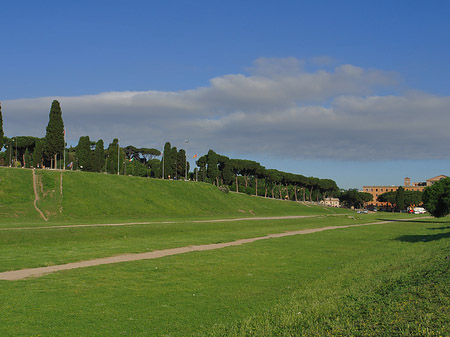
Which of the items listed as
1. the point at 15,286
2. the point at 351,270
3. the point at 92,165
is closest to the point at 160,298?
the point at 15,286

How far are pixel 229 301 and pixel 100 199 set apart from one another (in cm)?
5772

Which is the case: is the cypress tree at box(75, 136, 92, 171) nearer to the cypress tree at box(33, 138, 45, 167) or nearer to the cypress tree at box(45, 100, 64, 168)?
the cypress tree at box(33, 138, 45, 167)

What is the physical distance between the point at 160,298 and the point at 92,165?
97.6m

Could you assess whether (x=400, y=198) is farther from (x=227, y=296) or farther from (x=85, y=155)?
(x=227, y=296)

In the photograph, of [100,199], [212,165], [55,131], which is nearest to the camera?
[100,199]

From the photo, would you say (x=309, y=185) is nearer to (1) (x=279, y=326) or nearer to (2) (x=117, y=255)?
(2) (x=117, y=255)

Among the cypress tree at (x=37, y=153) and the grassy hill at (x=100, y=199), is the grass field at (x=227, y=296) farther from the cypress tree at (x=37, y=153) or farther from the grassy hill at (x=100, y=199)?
the cypress tree at (x=37, y=153)

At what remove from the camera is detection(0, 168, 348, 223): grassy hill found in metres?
55.2

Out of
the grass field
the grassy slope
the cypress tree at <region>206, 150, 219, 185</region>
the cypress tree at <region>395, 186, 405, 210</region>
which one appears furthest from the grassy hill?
the cypress tree at <region>395, 186, 405, 210</region>

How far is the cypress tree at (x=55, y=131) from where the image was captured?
76.5 meters

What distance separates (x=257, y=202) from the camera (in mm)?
113250

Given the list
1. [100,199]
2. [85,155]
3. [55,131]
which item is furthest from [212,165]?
[100,199]

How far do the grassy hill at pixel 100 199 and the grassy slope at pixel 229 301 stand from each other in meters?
36.1

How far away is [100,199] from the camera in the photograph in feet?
219
